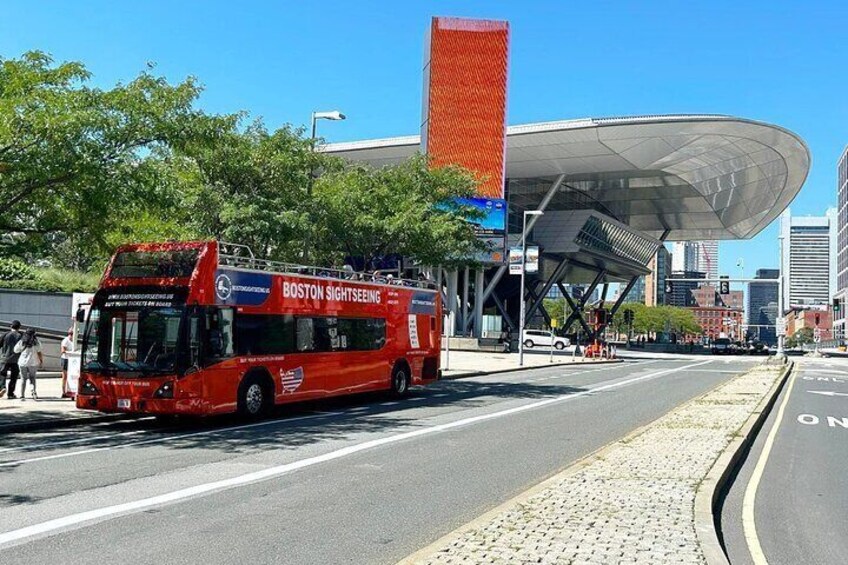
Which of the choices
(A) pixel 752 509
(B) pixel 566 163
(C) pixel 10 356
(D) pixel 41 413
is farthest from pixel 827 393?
(B) pixel 566 163

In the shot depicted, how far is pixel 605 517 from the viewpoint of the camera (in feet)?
22.7

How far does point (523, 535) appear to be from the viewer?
245 inches

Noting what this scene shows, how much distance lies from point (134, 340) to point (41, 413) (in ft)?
8.85

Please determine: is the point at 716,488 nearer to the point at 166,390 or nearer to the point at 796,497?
the point at 796,497

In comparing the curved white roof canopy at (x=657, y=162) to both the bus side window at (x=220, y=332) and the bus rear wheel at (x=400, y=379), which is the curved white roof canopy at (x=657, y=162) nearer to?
the bus rear wheel at (x=400, y=379)

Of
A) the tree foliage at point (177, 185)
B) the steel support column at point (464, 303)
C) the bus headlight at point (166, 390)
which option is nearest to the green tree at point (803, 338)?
the steel support column at point (464, 303)

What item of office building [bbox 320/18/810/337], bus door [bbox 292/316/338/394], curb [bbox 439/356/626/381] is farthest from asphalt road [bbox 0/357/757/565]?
office building [bbox 320/18/810/337]

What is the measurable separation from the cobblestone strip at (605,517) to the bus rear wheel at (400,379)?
33.6 feet

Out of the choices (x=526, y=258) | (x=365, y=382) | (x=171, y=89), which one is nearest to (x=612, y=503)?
Answer: (x=171, y=89)

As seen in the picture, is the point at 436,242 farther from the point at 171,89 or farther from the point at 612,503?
the point at 612,503

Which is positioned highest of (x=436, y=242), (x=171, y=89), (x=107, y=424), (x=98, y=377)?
(x=171, y=89)

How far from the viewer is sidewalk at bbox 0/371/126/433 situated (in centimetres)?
1370

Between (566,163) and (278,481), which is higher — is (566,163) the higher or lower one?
the higher one

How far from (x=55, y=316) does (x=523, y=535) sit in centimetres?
2587
